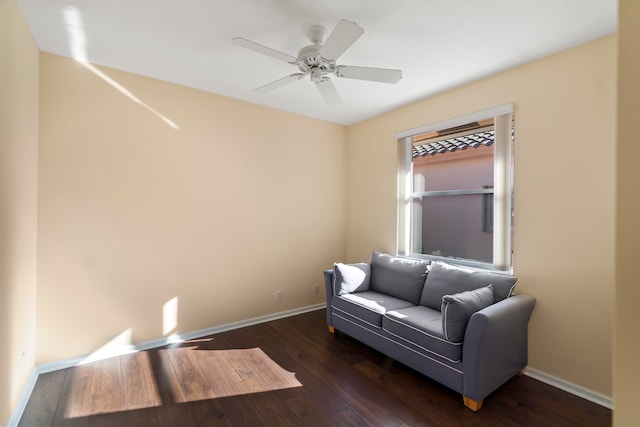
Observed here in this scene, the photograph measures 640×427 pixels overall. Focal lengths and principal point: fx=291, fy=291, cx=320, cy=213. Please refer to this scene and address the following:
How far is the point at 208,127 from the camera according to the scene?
329 cm

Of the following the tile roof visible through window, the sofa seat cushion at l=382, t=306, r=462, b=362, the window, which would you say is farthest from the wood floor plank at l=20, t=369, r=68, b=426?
the tile roof visible through window

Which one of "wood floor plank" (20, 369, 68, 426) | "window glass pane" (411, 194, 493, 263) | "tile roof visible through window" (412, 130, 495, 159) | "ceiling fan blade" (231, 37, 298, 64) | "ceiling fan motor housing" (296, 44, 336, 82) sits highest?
"ceiling fan motor housing" (296, 44, 336, 82)

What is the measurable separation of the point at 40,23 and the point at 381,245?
12.7 feet

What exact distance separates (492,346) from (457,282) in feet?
2.36

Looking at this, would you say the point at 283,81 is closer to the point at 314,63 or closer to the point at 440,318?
the point at 314,63

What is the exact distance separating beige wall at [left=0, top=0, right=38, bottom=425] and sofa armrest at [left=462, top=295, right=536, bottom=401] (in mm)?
2901

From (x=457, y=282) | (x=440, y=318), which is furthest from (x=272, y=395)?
(x=457, y=282)

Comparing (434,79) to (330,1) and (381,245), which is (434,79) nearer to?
(330,1)

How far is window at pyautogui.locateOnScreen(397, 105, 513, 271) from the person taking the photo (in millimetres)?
2750

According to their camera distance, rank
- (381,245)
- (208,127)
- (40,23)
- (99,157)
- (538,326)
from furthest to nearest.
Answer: (381,245), (208,127), (99,157), (538,326), (40,23)

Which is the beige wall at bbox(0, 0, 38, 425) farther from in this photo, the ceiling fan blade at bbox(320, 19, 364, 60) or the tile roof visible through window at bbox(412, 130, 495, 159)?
the tile roof visible through window at bbox(412, 130, 495, 159)

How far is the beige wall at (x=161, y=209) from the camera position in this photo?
2.53 metres

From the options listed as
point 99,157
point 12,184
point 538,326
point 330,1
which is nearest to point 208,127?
point 99,157

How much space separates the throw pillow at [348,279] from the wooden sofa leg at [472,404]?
4.78 ft
